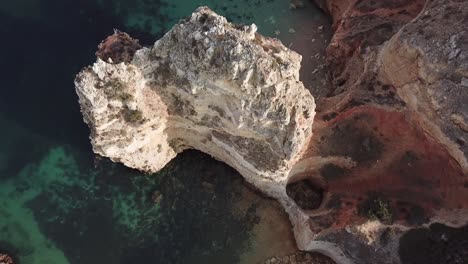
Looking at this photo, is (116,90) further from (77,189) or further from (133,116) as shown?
(77,189)

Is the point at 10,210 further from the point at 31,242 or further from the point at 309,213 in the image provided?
the point at 309,213

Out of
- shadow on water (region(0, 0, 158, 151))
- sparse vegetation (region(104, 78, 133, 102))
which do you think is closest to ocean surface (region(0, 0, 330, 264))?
shadow on water (region(0, 0, 158, 151))

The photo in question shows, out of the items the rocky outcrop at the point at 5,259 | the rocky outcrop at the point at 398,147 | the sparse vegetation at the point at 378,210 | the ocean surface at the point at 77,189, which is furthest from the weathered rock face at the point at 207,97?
the rocky outcrop at the point at 5,259

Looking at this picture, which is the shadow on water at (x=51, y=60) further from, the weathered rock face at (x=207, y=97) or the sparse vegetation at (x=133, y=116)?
the sparse vegetation at (x=133, y=116)

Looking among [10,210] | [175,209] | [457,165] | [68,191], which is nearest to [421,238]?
[457,165]

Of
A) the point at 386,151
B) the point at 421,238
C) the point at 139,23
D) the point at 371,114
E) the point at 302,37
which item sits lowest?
the point at 421,238

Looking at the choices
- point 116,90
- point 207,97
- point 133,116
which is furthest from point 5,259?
point 207,97

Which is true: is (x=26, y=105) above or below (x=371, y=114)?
above
